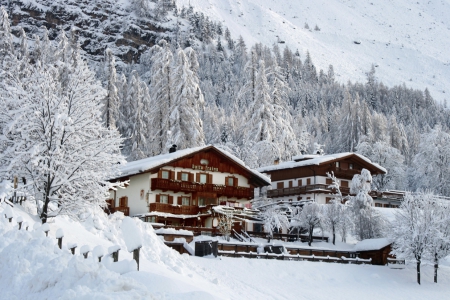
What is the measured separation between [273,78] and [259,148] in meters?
8.63

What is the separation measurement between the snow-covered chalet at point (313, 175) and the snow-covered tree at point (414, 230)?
15.8 m

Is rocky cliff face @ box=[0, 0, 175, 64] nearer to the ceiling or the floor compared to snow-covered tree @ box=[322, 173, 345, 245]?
nearer to the ceiling

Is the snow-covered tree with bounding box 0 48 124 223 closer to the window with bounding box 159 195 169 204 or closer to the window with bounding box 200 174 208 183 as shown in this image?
the window with bounding box 159 195 169 204

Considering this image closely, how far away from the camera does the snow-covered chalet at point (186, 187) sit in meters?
44.1

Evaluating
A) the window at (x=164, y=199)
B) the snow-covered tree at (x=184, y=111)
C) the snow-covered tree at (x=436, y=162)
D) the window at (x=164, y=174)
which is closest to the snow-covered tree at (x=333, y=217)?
the window at (x=164, y=199)

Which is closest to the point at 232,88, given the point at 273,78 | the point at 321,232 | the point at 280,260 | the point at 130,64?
the point at 130,64

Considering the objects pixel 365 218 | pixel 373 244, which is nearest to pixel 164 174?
pixel 365 218

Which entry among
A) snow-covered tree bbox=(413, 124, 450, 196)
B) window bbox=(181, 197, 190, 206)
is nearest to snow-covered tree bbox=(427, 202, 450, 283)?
window bbox=(181, 197, 190, 206)

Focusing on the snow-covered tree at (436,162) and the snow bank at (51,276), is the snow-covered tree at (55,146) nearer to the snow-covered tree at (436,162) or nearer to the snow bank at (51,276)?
the snow bank at (51,276)

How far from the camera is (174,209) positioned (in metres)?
44.6

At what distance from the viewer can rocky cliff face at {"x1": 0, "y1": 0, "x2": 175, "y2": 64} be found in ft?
537

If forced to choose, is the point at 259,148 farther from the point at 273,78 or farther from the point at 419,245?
the point at 419,245

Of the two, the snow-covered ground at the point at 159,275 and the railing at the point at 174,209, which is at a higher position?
the railing at the point at 174,209

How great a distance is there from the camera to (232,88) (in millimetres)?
178000
